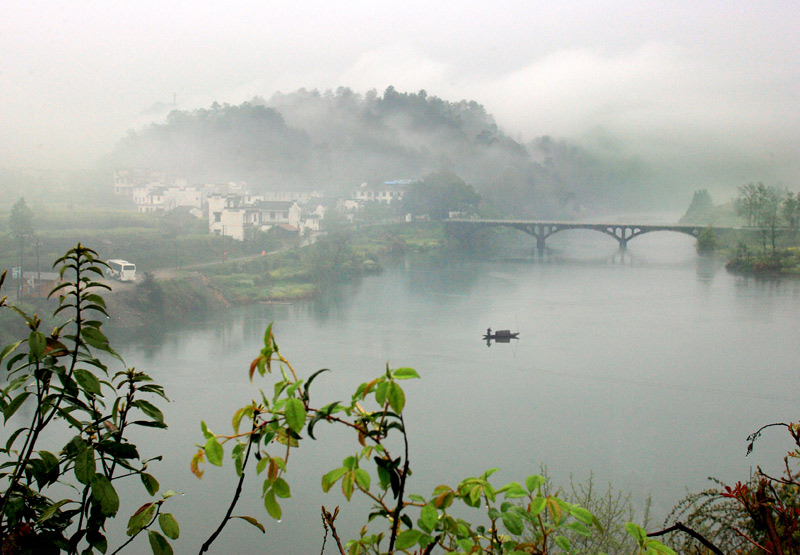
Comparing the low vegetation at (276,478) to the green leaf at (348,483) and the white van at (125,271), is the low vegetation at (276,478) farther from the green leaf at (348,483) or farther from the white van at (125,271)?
the white van at (125,271)

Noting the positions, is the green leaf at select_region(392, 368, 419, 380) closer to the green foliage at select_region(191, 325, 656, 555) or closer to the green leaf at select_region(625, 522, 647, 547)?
the green foliage at select_region(191, 325, 656, 555)

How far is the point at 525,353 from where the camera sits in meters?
6.27

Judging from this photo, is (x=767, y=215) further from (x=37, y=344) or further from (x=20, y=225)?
(x=37, y=344)

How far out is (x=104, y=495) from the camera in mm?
451

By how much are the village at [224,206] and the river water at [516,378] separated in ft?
8.46

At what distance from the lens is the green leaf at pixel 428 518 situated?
39cm

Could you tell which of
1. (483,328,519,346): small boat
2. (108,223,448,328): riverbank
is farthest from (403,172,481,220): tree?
(483,328,519,346): small boat

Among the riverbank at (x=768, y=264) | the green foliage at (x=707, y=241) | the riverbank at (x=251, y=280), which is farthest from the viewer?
the green foliage at (x=707, y=241)

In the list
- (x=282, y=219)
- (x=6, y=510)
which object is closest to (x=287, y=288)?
(x=282, y=219)

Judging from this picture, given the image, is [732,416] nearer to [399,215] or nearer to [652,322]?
[652,322]

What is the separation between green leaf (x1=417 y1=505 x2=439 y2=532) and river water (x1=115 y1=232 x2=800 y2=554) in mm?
2627

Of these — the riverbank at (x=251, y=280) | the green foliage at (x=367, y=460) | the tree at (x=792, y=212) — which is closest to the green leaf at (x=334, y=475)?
the green foliage at (x=367, y=460)

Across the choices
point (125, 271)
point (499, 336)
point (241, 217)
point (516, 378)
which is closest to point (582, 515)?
point (516, 378)

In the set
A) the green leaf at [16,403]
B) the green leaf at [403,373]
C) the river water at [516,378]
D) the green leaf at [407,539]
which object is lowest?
the river water at [516,378]
